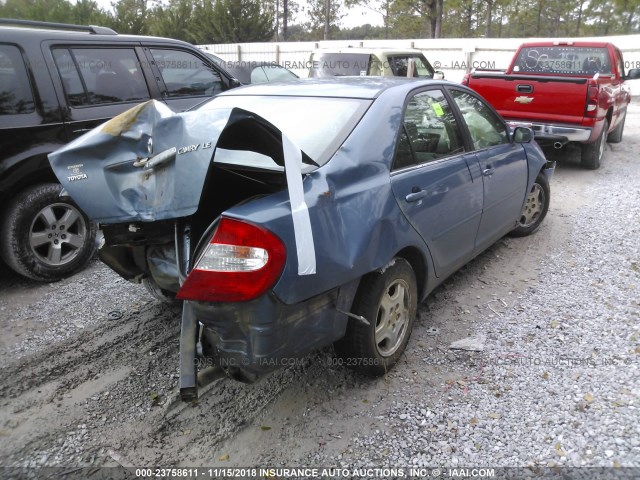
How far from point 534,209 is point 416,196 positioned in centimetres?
282

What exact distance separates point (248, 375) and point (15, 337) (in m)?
2.10

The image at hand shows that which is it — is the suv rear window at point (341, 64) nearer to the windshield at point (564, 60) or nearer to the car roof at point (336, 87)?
the windshield at point (564, 60)

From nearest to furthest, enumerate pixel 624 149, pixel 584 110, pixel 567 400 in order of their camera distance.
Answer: pixel 567 400 → pixel 584 110 → pixel 624 149

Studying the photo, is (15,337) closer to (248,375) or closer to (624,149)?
(248,375)

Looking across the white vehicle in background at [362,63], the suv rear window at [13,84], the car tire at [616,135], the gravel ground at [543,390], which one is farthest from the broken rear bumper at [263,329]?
the car tire at [616,135]

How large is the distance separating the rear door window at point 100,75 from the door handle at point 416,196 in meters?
3.18

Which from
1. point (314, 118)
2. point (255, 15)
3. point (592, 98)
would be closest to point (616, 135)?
point (592, 98)

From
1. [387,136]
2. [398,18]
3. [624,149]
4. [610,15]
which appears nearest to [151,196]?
[387,136]

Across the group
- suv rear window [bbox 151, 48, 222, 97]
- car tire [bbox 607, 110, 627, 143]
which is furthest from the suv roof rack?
car tire [bbox 607, 110, 627, 143]

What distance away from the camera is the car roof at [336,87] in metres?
3.31

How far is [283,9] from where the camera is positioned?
1719 inches

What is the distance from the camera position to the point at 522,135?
456 centimetres

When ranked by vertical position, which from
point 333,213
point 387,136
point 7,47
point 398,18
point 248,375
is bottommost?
point 248,375

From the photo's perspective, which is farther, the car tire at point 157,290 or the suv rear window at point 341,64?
the suv rear window at point 341,64
